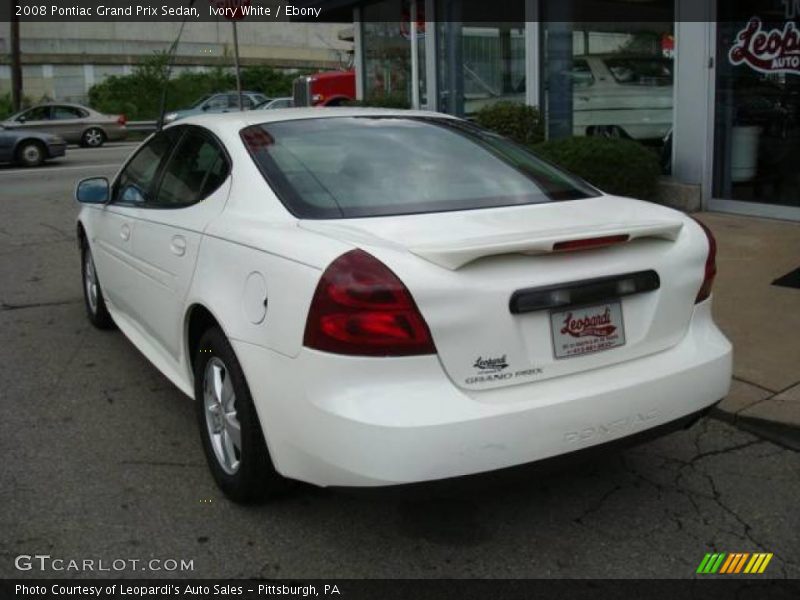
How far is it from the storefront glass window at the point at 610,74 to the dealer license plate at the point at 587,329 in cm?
699

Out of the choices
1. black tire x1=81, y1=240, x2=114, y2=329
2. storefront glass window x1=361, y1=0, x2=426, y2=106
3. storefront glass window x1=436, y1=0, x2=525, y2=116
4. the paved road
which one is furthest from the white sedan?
storefront glass window x1=361, y1=0, x2=426, y2=106

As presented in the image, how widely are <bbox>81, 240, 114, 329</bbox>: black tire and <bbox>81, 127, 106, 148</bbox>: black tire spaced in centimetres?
2225

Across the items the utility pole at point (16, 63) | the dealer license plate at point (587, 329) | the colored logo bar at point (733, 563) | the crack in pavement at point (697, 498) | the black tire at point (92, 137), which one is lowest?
the colored logo bar at point (733, 563)

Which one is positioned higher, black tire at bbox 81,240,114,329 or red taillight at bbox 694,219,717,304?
red taillight at bbox 694,219,717,304

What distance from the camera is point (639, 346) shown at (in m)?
2.99

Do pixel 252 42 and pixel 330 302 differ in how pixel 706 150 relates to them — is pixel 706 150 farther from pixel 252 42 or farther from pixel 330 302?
pixel 252 42

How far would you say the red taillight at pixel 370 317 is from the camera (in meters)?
2.63

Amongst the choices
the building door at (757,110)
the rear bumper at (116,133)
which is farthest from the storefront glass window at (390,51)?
the rear bumper at (116,133)

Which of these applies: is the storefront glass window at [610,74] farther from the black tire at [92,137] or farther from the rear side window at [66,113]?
the black tire at [92,137]

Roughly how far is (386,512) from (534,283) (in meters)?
1.14

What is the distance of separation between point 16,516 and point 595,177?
6.51 meters

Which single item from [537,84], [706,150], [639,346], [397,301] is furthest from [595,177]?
[397,301]

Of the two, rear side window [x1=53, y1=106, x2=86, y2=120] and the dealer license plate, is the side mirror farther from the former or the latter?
rear side window [x1=53, y1=106, x2=86, y2=120]

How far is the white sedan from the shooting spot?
2.64 m
